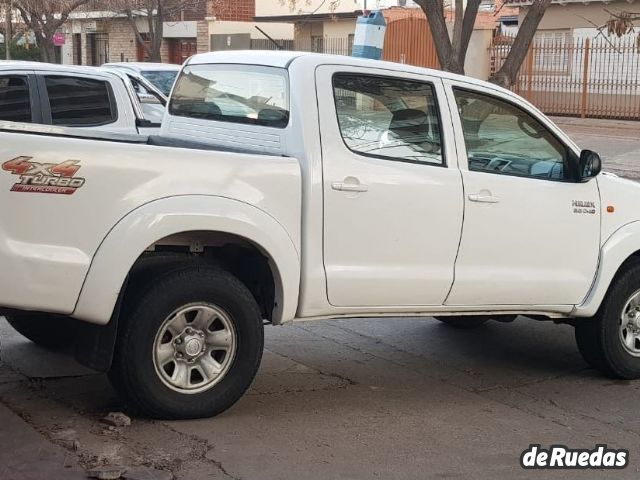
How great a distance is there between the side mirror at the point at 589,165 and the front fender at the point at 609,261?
0.48 m

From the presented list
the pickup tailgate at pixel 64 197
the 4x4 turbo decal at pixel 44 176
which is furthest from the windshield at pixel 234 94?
the 4x4 turbo decal at pixel 44 176

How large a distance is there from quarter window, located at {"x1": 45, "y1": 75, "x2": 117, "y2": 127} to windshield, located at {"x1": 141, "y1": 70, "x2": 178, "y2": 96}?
5086 millimetres

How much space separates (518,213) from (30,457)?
10.6 feet

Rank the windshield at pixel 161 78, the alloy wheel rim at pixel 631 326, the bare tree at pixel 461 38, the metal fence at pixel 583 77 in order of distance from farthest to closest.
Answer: the metal fence at pixel 583 77, the windshield at pixel 161 78, the bare tree at pixel 461 38, the alloy wheel rim at pixel 631 326

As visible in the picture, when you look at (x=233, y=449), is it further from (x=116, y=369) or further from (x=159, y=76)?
(x=159, y=76)

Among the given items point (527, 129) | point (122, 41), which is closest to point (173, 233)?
point (527, 129)

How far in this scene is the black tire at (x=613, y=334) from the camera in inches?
265

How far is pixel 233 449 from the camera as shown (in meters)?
5.05

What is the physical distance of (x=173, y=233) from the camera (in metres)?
5.16

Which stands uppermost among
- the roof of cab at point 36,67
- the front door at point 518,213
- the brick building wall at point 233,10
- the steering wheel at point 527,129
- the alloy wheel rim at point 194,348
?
the brick building wall at point 233,10

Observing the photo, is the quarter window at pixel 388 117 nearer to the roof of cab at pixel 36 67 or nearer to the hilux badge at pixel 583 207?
the hilux badge at pixel 583 207

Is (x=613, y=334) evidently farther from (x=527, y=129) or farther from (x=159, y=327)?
(x=159, y=327)

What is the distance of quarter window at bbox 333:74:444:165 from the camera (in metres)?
5.82

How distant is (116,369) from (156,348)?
0.75 ft
